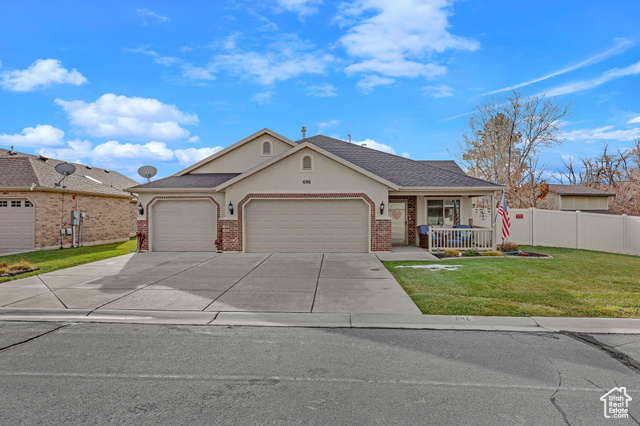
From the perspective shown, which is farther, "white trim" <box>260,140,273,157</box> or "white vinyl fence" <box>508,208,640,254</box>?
"white trim" <box>260,140,273,157</box>

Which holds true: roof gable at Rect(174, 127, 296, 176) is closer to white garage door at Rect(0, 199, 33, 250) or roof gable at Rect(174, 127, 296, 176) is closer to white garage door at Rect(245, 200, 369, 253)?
white garage door at Rect(245, 200, 369, 253)

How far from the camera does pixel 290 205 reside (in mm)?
15719

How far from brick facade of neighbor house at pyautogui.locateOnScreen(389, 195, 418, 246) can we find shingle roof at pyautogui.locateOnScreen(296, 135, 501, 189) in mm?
1054

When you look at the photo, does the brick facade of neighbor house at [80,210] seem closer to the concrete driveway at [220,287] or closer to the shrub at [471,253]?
the concrete driveway at [220,287]

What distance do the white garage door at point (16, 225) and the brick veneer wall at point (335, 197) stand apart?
34.3 ft

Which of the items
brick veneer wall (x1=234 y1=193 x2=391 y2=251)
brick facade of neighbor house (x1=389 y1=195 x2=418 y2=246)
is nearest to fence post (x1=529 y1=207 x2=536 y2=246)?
brick facade of neighbor house (x1=389 y1=195 x2=418 y2=246)

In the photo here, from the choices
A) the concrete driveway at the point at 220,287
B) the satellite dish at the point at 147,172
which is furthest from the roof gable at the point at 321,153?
the satellite dish at the point at 147,172

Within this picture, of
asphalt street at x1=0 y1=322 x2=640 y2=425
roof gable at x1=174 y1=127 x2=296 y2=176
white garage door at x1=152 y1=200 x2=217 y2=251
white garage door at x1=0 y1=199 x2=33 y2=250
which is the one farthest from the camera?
roof gable at x1=174 y1=127 x2=296 y2=176

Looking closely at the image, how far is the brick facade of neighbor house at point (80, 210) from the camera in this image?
Result: 17844 millimetres

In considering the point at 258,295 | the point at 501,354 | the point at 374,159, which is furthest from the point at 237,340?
the point at 374,159

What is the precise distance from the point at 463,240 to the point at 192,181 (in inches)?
494

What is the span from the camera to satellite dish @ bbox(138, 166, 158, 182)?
58.8ft

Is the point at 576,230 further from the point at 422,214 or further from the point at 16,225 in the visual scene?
the point at 16,225

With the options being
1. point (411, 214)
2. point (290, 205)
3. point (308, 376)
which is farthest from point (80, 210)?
point (308, 376)
